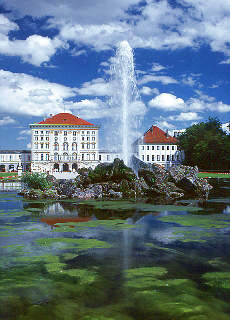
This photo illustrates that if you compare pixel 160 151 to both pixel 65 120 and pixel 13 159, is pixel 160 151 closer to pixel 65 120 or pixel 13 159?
pixel 65 120

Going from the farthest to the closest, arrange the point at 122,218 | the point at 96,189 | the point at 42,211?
1. the point at 96,189
2. the point at 42,211
3. the point at 122,218

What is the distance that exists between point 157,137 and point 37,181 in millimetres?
74774

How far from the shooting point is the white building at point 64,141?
88.5 m

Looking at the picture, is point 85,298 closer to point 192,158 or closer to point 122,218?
point 122,218

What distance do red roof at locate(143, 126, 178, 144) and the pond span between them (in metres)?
81.7

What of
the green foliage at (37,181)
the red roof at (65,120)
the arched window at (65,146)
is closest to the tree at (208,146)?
the red roof at (65,120)

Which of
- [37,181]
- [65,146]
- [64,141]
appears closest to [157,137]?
[65,146]

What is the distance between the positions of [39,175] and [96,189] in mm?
4447

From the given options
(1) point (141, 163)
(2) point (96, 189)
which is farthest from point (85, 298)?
(1) point (141, 163)

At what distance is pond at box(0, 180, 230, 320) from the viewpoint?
177 inches

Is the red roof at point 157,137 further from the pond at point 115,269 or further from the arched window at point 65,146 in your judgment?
the pond at point 115,269

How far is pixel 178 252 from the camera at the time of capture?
716 cm

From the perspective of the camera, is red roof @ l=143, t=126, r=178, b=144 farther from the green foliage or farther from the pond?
the pond

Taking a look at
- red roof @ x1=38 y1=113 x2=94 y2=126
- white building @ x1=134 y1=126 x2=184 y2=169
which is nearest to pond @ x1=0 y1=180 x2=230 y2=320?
red roof @ x1=38 y1=113 x2=94 y2=126
